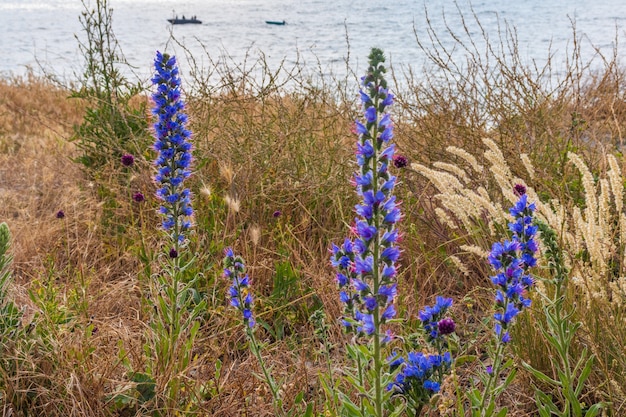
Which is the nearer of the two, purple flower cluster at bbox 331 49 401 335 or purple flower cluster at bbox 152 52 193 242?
purple flower cluster at bbox 331 49 401 335

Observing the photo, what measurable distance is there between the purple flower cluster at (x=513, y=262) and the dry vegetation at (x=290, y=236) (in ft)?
1.92

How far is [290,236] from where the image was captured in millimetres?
4148

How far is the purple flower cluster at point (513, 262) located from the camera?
1.68 metres

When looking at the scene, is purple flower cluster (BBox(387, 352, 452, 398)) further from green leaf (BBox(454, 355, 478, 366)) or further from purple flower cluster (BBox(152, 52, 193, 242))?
purple flower cluster (BBox(152, 52, 193, 242))

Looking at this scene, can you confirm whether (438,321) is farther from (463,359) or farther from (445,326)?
(463,359)

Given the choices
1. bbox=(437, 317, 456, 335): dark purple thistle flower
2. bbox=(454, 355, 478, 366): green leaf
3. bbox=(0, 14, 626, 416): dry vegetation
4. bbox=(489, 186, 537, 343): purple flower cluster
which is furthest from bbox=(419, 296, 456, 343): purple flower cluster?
bbox=(0, 14, 626, 416): dry vegetation

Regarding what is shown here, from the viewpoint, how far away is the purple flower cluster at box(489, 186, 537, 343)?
1.68 metres

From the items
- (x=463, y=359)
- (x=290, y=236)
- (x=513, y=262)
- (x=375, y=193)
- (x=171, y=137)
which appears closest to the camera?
(x=375, y=193)

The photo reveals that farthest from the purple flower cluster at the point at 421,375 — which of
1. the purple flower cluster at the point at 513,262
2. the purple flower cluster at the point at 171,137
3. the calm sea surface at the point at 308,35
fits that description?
the calm sea surface at the point at 308,35

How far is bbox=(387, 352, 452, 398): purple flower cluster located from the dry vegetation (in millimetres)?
557

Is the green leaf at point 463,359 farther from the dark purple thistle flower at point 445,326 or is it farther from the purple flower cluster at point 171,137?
the purple flower cluster at point 171,137

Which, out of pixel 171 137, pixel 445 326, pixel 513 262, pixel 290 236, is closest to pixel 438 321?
pixel 445 326

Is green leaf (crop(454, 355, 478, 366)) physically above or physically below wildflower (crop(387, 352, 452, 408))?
below

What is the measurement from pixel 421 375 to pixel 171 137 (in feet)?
4.69
